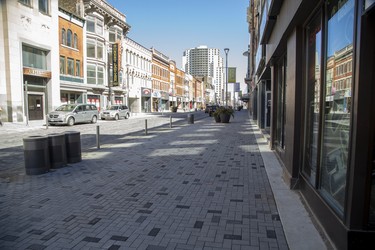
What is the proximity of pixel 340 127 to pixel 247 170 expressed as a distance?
4136 mm

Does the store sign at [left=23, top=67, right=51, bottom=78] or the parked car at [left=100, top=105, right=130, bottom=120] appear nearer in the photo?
the store sign at [left=23, top=67, right=51, bottom=78]

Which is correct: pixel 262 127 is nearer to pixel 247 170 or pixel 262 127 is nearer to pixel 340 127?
pixel 247 170

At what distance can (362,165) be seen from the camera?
269 cm

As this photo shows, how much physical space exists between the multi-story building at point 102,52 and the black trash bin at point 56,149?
2994 centimetres

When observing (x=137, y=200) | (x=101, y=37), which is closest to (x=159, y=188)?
(x=137, y=200)

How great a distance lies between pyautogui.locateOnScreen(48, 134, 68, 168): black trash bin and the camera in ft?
24.0

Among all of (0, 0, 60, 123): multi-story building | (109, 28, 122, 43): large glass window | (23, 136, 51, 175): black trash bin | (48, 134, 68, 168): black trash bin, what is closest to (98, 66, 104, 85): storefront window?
(109, 28, 122, 43): large glass window

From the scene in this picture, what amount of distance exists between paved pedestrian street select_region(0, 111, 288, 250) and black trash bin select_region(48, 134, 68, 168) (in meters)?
0.23

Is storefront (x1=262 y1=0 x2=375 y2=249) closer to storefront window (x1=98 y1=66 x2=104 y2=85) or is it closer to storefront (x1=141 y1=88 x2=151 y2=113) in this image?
storefront window (x1=98 y1=66 x2=104 y2=85)

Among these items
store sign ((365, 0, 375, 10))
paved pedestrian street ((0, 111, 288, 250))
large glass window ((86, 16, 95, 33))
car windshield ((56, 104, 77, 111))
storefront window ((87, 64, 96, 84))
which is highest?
large glass window ((86, 16, 95, 33))

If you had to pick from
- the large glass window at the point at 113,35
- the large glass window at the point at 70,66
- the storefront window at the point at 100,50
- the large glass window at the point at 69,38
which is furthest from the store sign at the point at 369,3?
the large glass window at the point at 113,35

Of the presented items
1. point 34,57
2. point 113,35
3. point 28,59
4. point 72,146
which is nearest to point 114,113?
point 34,57

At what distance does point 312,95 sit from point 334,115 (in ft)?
4.26

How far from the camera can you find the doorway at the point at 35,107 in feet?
88.8
